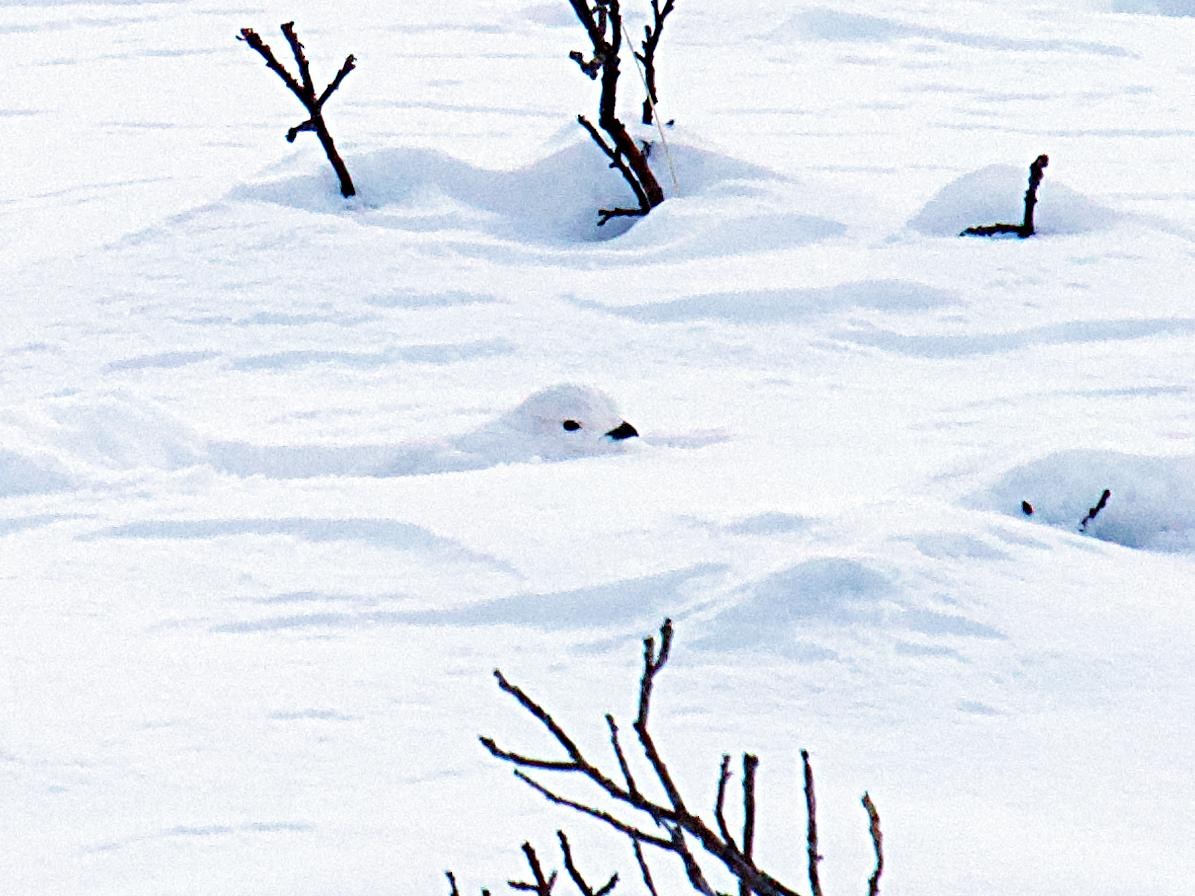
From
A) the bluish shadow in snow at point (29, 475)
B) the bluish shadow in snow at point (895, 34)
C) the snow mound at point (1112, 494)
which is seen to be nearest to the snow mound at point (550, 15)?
the bluish shadow in snow at point (895, 34)

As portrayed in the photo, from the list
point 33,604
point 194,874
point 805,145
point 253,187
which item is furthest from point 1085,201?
point 194,874

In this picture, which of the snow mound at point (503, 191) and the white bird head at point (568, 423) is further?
the snow mound at point (503, 191)

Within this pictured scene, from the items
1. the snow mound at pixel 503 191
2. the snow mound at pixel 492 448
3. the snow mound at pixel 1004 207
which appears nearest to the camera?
the snow mound at pixel 492 448

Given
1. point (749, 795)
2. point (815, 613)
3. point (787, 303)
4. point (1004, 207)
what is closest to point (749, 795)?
point (749, 795)

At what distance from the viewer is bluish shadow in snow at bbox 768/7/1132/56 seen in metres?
6.97

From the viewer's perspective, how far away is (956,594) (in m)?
2.29

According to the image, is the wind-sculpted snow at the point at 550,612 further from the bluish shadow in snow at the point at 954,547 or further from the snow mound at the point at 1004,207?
the snow mound at the point at 1004,207

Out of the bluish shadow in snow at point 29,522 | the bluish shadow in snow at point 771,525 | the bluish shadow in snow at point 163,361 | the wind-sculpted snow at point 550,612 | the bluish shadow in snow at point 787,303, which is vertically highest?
the bluish shadow in snow at point 771,525

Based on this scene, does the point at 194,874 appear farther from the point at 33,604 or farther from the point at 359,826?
the point at 33,604

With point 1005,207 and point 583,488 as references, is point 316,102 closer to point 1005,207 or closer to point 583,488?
point 1005,207

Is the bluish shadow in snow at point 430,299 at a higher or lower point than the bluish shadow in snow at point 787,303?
lower

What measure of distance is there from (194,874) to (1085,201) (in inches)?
127

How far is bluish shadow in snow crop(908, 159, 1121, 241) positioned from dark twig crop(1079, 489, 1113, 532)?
1.75 metres

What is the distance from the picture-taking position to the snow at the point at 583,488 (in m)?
1.86
